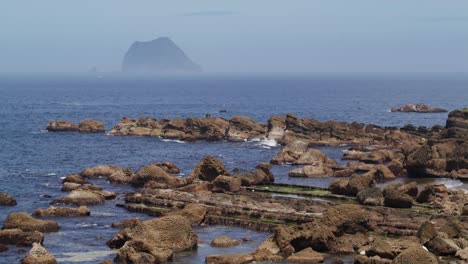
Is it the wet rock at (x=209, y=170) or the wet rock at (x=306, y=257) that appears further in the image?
the wet rock at (x=209, y=170)

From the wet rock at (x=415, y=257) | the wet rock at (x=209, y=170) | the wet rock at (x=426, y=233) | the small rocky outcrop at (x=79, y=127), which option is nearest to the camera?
the wet rock at (x=415, y=257)

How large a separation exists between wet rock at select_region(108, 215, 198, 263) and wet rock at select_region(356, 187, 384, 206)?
780 inches

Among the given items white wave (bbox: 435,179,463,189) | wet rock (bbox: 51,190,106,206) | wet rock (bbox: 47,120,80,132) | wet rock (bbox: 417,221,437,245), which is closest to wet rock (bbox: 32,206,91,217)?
wet rock (bbox: 51,190,106,206)

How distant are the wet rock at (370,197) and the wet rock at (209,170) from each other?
1650 cm

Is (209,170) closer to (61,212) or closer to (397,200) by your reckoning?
(61,212)

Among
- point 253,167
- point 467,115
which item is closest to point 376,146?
point 467,115

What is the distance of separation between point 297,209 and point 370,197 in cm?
748

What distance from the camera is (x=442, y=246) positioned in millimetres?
53500

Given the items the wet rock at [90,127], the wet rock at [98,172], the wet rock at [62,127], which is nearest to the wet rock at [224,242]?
the wet rock at [98,172]

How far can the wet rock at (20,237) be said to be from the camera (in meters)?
56.2

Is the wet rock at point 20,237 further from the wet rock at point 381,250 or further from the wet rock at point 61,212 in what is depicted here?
the wet rock at point 381,250

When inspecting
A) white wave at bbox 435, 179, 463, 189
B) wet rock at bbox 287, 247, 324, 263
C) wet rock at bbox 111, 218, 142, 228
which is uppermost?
wet rock at bbox 287, 247, 324, 263

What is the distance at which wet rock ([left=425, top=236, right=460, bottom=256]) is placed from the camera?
175 ft

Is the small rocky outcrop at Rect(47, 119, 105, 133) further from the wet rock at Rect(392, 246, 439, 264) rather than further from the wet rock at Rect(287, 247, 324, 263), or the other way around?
the wet rock at Rect(392, 246, 439, 264)
